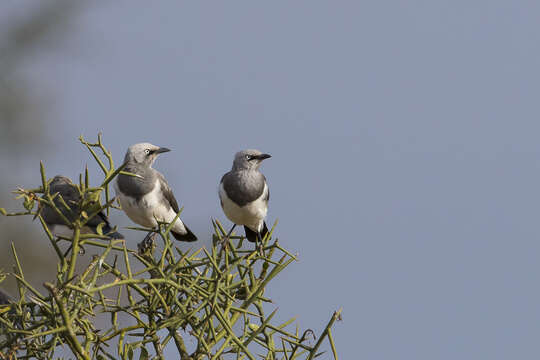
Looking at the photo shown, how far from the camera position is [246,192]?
5750 mm

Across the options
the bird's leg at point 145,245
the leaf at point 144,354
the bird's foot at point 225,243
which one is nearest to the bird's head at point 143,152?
the bird's leg at point 145,245

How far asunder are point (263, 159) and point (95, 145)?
3.58 metres

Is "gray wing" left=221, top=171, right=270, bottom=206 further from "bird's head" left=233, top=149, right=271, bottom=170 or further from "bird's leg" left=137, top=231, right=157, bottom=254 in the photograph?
"bird's leg" left=137, top=231, right=157, bottom=254

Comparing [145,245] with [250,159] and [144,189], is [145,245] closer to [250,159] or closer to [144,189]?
[144,189]

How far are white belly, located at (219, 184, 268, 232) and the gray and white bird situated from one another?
57 centimetres

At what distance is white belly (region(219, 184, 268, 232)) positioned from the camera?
18.8 feet

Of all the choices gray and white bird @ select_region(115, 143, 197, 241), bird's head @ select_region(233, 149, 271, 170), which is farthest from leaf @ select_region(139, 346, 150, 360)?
bird's head @ select_region(233, 149, 271, 170)

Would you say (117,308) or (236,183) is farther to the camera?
(236,183)

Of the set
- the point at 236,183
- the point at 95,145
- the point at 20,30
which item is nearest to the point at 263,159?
the point at 236,183

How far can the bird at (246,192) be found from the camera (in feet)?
18.8

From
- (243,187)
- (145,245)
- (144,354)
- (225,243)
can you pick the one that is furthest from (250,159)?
(144,354)

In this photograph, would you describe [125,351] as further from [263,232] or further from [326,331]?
[263,232]

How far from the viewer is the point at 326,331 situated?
2.05 meters

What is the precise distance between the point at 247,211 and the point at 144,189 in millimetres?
890
